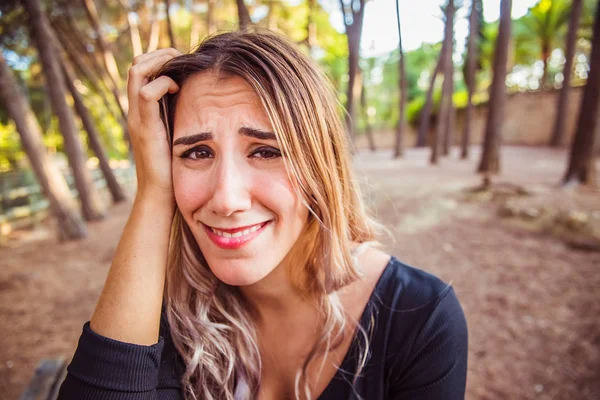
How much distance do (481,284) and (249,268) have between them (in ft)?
12.4

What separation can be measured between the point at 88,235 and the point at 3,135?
1143cm

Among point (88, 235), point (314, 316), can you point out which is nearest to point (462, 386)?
point (314, 316)

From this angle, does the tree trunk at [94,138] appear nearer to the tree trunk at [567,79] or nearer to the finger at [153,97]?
the finger at [153,97]

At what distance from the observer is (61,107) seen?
745 centimetres

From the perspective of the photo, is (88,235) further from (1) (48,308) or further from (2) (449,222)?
(2) (449,222)

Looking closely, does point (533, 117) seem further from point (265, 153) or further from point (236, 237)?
point (236, 237)

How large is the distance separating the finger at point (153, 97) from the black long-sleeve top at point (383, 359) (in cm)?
81

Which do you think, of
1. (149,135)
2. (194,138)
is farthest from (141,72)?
(194,138)

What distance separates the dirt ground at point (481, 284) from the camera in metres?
2.88

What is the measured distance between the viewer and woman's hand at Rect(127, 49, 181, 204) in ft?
4.42

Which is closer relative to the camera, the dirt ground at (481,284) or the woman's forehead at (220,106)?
the woman's forehead at (220,106)

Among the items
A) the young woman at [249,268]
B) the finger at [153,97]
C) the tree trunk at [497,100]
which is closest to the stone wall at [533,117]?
the tree trunk at [497,100]

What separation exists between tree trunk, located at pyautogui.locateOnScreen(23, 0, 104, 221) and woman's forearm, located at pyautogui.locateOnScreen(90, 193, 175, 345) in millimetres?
7709

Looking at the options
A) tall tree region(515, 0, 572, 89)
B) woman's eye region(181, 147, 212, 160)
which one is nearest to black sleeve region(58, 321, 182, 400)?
woman's eye region(181, 147, 212, 160)
